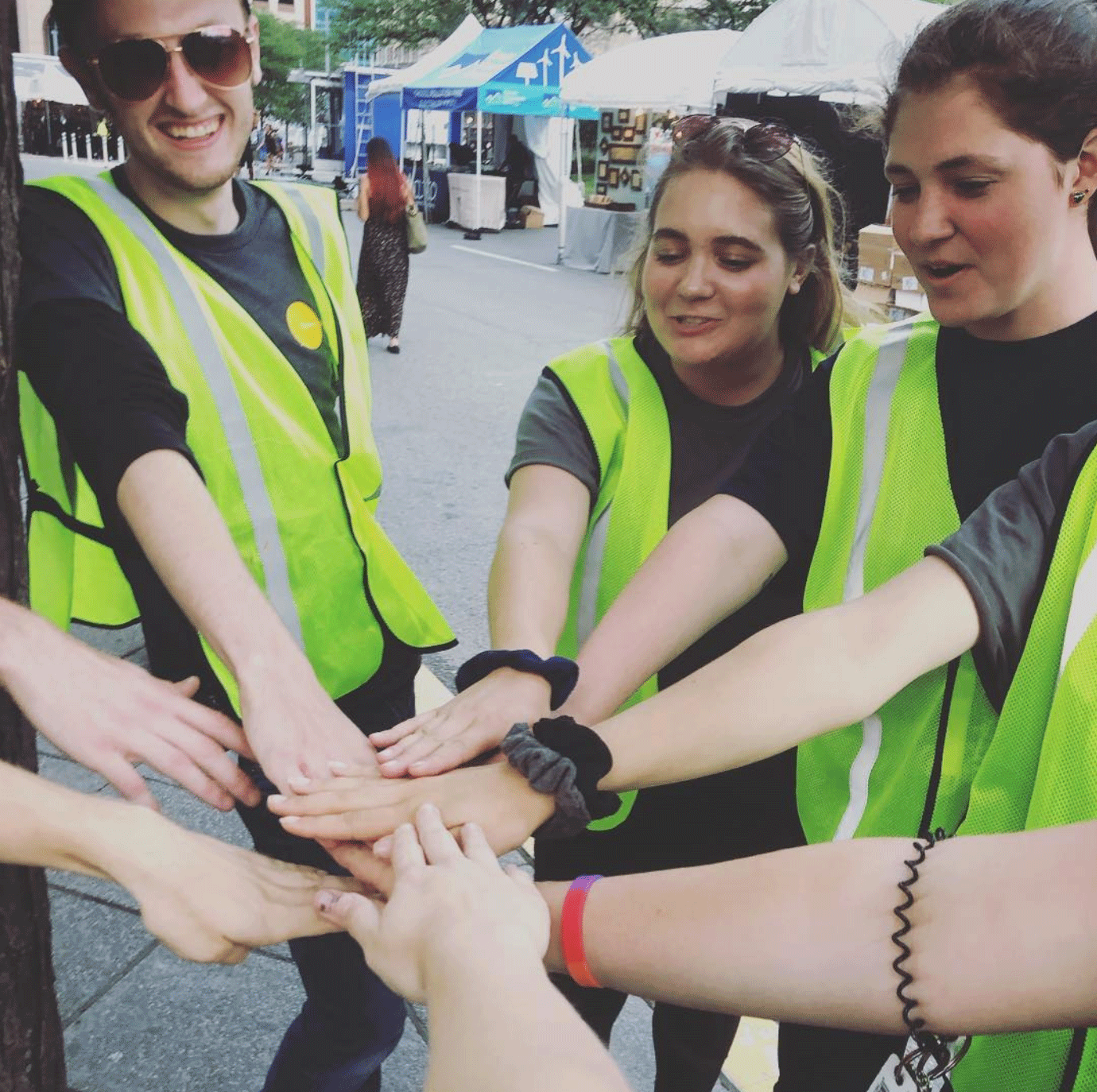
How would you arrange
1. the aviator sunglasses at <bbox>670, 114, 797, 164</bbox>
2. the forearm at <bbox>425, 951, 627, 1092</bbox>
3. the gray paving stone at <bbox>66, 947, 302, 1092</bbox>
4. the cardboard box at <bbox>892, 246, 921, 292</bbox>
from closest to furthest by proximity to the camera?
the forearm at <bbox>425, 951, 627, 1092</bbox>, the aviator sunglasses at <bbox>670, 114, 797, 164</bbox>, the gray paving stone at <bbox>66, 947, 302, 1092</bbox>, the cardboard box at <bbox>892, 246, 921, 292</bbox>

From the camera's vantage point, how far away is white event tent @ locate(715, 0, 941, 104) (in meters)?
9.45

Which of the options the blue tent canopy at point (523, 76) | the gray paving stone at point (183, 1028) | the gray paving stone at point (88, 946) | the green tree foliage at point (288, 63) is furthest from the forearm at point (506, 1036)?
the green tree foliage at point (288, 63)

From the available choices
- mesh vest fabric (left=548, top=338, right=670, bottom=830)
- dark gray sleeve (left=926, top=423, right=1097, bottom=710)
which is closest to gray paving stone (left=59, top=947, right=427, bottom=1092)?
mesh vest fabric (left=548, top=338, right=670, bottom=830)

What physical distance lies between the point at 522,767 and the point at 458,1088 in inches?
20.0

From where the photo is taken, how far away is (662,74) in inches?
480

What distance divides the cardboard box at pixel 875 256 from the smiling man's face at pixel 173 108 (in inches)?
304

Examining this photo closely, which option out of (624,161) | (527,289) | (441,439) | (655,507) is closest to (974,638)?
(655,507)

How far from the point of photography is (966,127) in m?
1.32

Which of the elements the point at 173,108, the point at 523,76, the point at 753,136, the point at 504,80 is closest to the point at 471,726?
the point at 173,108

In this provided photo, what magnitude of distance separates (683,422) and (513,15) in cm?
2849

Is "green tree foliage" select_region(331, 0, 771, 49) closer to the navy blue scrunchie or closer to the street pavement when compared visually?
the street pavement

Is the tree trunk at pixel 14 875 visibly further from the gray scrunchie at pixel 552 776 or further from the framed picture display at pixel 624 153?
the framed picture display at pixel 624 153

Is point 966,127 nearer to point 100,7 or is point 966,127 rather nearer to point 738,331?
point 738,331

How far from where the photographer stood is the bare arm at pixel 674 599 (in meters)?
1.49
